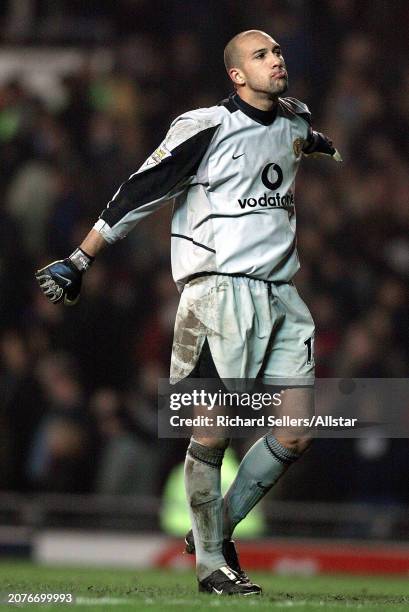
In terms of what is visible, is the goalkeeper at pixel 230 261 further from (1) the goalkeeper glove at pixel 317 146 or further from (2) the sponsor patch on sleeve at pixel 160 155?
(1) the goalkeeper glove at pixel 317 146

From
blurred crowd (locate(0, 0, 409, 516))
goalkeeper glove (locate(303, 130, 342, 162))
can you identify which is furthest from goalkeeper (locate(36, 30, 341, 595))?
blurred crowd (locate(0, 0, 409, 516))

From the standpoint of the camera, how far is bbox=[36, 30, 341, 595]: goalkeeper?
6.50 metres

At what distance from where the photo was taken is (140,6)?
15.4 m

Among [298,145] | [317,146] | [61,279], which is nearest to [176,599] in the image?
[61,279]

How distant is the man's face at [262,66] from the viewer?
6.56m

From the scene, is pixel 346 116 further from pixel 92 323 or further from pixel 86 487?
pixel 86 487

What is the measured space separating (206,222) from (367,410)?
3.05 m

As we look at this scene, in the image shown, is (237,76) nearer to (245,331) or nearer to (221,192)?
(221,192)

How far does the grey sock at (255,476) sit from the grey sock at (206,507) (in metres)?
0.14

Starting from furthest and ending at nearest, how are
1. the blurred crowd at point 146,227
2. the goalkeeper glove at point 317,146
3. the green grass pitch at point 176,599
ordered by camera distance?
the blurred crowd at point 146,227, the goalkeeper glove at point 317,146, the green grass pitch at point 176,599

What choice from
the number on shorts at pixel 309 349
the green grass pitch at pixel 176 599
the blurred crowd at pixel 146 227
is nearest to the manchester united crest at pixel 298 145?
the number on shorts at pixel 309 349

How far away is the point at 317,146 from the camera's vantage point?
705 cm

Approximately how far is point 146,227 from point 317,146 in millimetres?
6363

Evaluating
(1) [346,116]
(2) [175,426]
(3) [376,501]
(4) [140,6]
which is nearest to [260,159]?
(2) [175,426]
